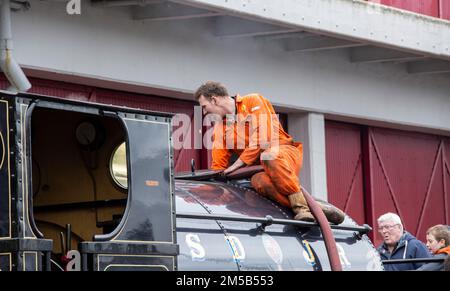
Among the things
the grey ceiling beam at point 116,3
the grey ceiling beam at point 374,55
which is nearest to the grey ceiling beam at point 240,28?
the grey ceiling beam at point 116,3

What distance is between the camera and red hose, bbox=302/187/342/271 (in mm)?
Result: 9516

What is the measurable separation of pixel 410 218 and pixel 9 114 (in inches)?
532

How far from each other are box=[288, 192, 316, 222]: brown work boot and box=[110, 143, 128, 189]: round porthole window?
174 cm

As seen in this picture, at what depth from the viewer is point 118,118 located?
770 centimetres

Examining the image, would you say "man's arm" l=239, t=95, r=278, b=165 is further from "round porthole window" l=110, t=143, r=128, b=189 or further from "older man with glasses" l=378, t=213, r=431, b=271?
"older man with glasses" l=378, t=213, r=431, b=271

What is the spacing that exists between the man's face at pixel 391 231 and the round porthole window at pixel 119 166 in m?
3.95

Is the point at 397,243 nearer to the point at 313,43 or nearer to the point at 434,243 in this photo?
the point at 434,243

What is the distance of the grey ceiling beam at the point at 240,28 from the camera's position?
51.5ft

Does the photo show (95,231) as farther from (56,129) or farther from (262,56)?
(262,56)

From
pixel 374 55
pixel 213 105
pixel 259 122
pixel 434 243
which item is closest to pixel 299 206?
pixel 259 122

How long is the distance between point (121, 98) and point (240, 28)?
6.57 feet

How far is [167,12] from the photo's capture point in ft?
48.2
